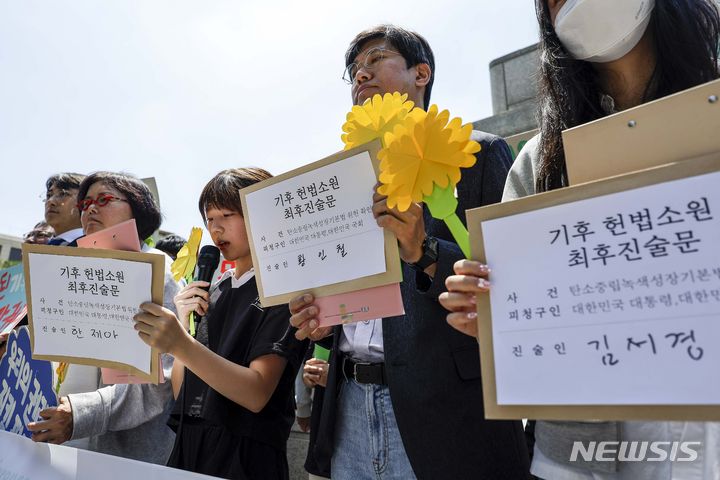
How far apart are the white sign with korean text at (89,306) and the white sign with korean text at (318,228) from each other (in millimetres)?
485

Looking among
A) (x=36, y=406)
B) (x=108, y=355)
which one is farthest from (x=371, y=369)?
(x=36, y=406)

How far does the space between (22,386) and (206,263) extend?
82 cm

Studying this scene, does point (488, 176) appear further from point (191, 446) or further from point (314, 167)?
point (191, 446)

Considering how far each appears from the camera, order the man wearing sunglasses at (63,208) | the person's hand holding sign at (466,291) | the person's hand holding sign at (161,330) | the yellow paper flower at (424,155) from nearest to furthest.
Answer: the person's hand holding sign at (466,291) < the yellow paper flower at (424,155) < the person's hand holding sign at (161,330) < the man wearing sunglasses at (63,208)

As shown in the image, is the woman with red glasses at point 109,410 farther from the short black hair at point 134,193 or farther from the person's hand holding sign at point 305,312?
the person's hand holding sign at point 305,312

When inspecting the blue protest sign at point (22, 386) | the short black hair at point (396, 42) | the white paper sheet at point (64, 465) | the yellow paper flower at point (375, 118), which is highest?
the short black hair at point (396, 42)

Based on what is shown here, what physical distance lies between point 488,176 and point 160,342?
1.05m

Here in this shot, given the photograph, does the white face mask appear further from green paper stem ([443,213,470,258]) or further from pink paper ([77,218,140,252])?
pink paper ([77,218,140,252])

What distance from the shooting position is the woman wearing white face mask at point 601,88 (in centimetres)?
93

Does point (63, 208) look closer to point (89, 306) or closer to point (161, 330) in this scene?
point (89, 306)

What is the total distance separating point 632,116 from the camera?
831 millimetres

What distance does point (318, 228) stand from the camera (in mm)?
1279

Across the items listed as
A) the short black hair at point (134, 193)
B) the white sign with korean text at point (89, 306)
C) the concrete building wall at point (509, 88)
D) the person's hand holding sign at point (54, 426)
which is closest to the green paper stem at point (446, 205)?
the white sign with korean text at point (89, 306)

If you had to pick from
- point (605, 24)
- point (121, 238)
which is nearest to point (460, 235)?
point (605, 24)
